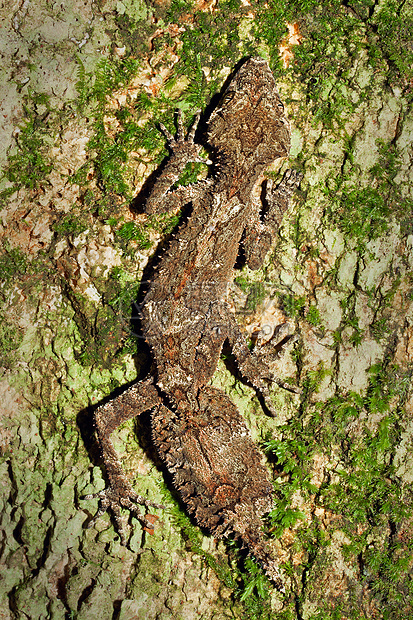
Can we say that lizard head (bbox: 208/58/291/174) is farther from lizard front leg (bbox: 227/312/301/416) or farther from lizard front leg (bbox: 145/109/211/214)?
lizard front leg (bbox: 227/312/301/416)

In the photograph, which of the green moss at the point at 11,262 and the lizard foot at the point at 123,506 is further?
the green moss at the point at 11,262

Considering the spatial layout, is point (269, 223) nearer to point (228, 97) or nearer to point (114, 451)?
point (228, 97)

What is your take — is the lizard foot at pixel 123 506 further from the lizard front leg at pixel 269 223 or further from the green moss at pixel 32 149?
the green moss at pixel 32 149

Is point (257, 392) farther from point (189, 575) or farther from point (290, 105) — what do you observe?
point (290, 105)

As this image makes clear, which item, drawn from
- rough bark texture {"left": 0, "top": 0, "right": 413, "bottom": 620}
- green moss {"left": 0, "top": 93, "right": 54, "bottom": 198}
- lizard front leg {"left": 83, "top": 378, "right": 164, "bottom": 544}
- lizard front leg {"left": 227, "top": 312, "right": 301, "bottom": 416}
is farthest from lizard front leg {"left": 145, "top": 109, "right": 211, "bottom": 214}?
lizard front leg {"left": 83, "top": 378, "right": 164, "bottom": 544}

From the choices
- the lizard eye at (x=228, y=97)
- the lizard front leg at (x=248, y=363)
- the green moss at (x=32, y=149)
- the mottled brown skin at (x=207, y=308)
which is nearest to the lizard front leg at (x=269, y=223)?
the mottled brown skin at (x=207, y=308)

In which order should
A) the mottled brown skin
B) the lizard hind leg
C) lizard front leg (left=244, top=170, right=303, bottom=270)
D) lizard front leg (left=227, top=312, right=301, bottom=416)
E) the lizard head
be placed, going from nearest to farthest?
the lizard hind leg → the mottled brown skin → the lizard head → lizard front leg (left=227, top=312, right=301, bottom=416) → lizard front leg (left=244, top=170, right=303, bottom=270)
